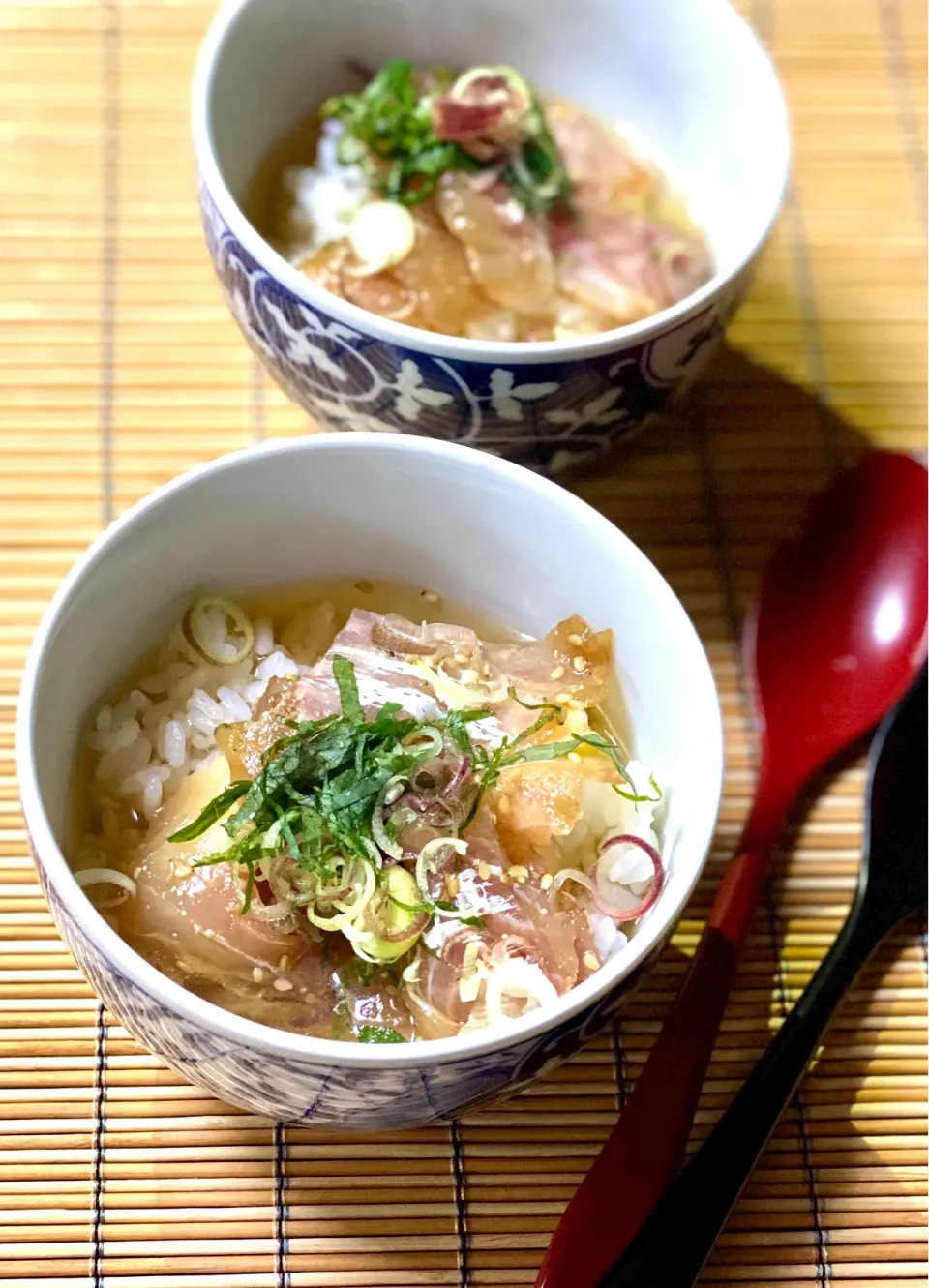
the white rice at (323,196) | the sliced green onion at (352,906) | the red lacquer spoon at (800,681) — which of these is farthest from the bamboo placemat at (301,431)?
the sliced green onion at (352,906)

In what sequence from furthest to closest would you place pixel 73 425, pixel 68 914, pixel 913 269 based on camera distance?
pixel 913 269, pixel 73 425, pixel 68 914

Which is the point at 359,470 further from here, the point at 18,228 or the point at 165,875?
the point at 18,228

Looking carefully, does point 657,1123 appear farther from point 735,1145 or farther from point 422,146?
point 422,146

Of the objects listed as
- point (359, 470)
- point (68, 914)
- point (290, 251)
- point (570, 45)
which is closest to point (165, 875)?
point (68, 914)

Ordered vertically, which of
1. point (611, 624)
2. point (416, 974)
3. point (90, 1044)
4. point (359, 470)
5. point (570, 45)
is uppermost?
point (570, 45)

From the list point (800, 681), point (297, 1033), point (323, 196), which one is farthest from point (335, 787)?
point (323, 196)

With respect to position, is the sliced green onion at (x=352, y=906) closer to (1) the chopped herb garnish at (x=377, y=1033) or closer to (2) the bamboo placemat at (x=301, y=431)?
(1) the chopped herb garnish at (x=377, y=1033)
